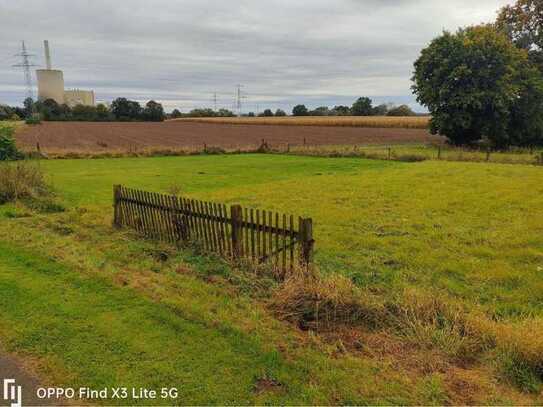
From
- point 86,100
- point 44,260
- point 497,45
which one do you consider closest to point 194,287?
A: point 44,260

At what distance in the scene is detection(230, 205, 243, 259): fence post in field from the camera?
22.5ft

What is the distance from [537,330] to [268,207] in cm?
850

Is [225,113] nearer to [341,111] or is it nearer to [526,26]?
[341,111]

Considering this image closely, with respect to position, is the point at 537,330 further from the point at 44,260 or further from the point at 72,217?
the point at 72,217

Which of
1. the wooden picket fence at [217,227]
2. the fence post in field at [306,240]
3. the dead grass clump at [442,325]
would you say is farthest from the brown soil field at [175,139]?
the dead grass clump at [442,325]

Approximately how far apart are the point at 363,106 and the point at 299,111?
2180 centimetres

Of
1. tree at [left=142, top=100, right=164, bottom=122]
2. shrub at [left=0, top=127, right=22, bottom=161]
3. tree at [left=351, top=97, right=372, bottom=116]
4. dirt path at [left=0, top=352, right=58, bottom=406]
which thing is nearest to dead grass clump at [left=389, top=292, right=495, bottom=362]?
dirt path at [left=0, top=352, right=58, bottom=406]

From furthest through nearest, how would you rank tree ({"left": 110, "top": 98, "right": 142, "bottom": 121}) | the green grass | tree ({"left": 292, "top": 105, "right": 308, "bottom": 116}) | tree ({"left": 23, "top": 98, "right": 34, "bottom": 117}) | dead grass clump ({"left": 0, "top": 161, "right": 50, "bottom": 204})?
1. tree ({"left": 292, "top": 105, "right": 308, "bottom": 116})
2. tree ({"left": 110, "top": 98, "right": 142, "bottom": 121})
3. tree ({"left": 23, "top": 98, "right": 34, "bottom": 117})
4. dead grass clump ({"left": 0, "top": 161, "right": 50, "bottom": 204})
5. the green grass

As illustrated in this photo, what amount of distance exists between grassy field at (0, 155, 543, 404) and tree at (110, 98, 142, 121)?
11012cm

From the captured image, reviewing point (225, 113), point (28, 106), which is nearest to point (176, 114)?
point (225, 113)

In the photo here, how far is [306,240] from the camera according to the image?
19.7 ft

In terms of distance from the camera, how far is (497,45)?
1275 inches

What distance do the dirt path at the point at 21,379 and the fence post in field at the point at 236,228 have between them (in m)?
3.55

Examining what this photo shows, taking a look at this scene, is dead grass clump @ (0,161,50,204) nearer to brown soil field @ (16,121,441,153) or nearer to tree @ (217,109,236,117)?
brown soil field @ (16,121,441,153)
